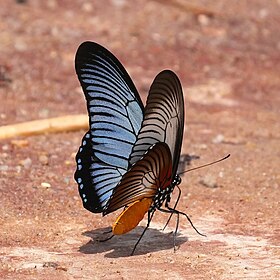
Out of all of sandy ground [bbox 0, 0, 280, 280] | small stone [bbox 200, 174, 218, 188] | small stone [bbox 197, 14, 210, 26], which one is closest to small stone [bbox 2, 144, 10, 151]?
sandy ground [bbox 0, 0, 280, 280]

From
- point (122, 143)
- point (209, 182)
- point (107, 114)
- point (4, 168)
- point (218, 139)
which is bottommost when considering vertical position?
point (218, 139)

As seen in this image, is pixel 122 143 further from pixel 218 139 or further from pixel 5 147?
pixel 218 139

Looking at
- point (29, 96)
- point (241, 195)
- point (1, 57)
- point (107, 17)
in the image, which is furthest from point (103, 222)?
point (107, 17)

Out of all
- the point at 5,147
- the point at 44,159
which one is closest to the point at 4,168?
the point at 44,159

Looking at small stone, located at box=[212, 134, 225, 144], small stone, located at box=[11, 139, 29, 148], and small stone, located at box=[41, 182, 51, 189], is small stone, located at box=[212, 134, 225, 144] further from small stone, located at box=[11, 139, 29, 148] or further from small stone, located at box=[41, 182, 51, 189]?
small stone, located at box=[41, 182, 51, 189]

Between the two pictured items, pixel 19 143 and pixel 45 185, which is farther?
pixel 19 143

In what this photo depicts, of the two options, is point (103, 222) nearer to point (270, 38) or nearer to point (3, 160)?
point (3, 160)

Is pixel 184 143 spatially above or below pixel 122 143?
below
